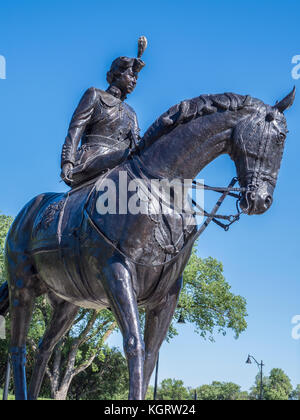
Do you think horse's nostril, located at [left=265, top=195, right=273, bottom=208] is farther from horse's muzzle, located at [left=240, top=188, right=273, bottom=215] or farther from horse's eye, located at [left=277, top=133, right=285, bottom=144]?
horse's eye, located at [left=277, top=133, right=285, bottom=144]

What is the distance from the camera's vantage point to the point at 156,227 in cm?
489

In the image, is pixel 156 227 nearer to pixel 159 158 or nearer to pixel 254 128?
pixel 159 158

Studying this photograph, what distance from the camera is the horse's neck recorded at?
195 inches

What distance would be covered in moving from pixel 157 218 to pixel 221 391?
6833 centimetres

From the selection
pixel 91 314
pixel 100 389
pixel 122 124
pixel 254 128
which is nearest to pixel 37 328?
pixel 91 314

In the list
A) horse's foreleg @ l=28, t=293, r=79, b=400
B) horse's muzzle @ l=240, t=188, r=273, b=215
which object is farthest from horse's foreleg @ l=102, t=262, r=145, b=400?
horse's foreleg @ l=28, t=293, r=79, b=400

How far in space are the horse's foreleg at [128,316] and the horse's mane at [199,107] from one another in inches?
51.9

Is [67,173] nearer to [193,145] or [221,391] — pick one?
[193,145]

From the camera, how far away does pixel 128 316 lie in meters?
4.66

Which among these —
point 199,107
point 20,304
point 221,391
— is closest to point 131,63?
point 199,107

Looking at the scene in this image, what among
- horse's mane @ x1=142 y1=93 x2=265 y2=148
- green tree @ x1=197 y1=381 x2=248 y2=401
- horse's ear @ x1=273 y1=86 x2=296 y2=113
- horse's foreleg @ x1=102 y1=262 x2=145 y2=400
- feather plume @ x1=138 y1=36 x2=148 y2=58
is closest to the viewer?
horse's foreleg @ x1=102 y1=262 x2=145 y2=400
